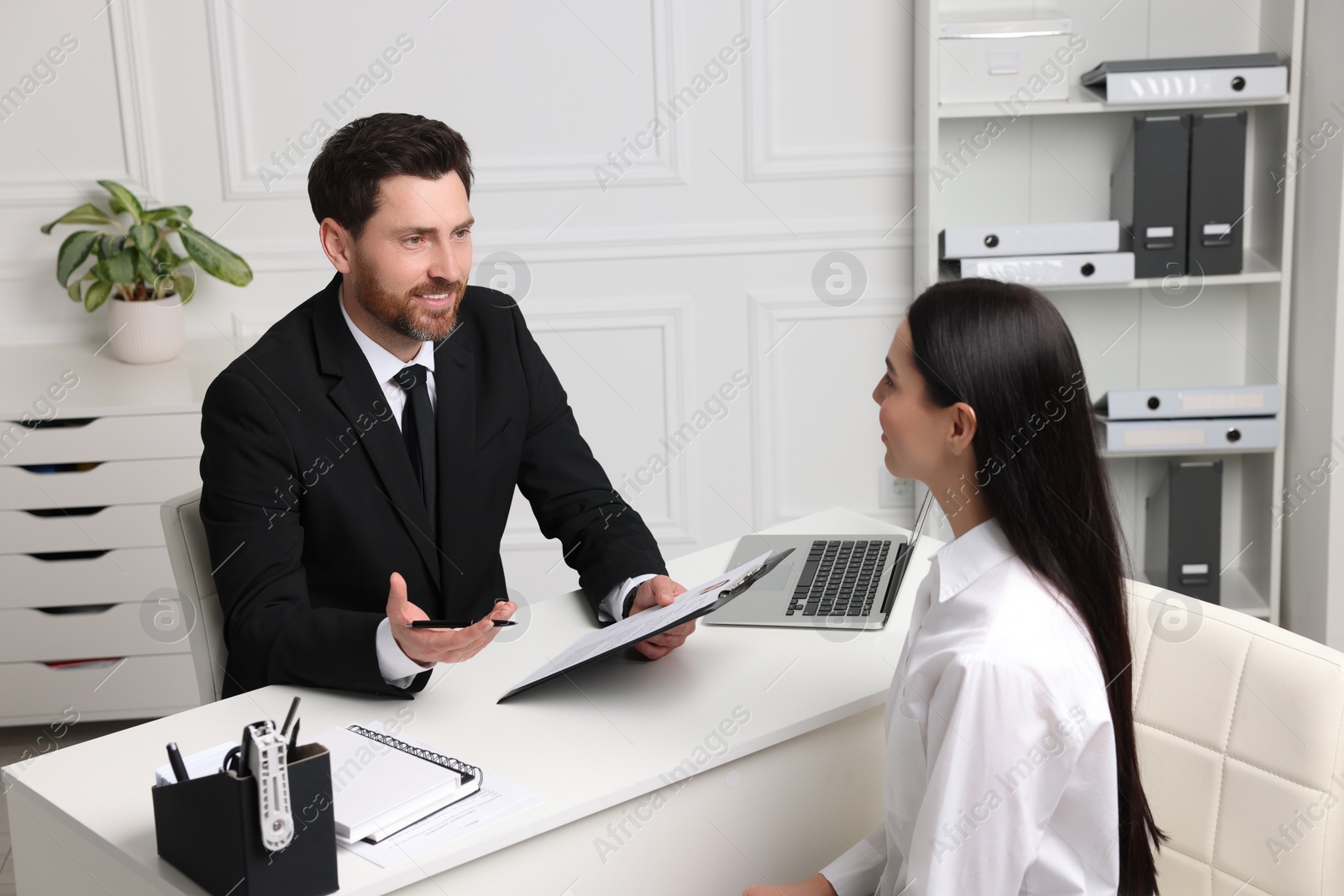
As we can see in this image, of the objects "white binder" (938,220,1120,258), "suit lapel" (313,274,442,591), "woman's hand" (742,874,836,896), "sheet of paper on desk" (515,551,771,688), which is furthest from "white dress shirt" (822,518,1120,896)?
"white binder" (938,220,1120,258)

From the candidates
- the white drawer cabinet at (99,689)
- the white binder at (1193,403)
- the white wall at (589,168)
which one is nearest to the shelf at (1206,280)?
the white binder at (1193,403)

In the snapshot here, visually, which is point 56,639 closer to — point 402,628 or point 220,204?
point 220,204

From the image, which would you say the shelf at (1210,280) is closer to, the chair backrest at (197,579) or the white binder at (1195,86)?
the white binder at (1195,86)

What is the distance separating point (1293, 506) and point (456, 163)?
2.43 metres

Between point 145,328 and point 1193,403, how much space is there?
8.86 feet

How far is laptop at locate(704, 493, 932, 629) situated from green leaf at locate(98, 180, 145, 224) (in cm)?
202

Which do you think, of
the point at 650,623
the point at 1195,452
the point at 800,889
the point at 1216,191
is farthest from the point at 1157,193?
the point at 800,889

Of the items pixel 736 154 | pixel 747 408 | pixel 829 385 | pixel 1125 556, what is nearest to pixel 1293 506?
pixel 829 385

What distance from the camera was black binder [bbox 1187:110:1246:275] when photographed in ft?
9.59

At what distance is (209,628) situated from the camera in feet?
5.70

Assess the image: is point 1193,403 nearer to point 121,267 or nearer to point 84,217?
point 121,267

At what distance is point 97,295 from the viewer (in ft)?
10.1

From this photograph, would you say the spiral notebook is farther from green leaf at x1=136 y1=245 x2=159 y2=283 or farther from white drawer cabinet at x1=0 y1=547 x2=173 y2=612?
green leaf at x1=136 y1=245 x2=159 y2=283

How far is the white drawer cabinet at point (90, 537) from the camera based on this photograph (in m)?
2.82
